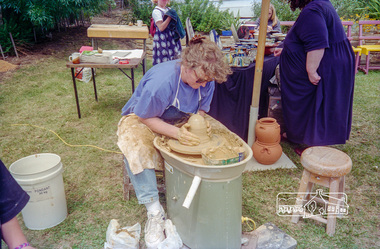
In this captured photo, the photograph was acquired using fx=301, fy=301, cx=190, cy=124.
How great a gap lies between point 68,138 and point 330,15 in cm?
331

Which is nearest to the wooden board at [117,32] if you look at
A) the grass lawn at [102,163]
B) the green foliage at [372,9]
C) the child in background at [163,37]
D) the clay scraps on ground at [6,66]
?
the grass lawn at [102,163]

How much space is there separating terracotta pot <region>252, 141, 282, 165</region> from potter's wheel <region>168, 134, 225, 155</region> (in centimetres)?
120

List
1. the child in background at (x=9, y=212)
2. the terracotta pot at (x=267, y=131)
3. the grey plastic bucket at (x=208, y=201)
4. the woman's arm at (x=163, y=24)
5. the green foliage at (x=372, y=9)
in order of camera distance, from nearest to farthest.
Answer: the child in background at (x=9, y=212) < the grey plastic bucket at (x=208, y=201) < the terracotta pot at (x=267, y=131) < the woman's arm at (x=163, y=24) < the green foliage at (x=372, y=9)

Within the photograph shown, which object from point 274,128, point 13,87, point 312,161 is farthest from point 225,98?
point 13,87

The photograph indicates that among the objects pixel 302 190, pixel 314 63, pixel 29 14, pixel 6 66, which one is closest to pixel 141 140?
pixel 302 190

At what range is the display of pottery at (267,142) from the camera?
3057mm

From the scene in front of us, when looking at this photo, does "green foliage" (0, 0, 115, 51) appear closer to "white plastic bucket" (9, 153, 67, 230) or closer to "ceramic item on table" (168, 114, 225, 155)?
"white plastic bucket" (9, 153, 67, 230)

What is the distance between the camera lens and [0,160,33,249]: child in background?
3.93ft

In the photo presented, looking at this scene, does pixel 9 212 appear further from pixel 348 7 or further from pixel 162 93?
pixel 348 7

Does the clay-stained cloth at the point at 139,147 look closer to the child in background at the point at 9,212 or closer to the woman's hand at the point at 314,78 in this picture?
the child in background at the point at 9,212

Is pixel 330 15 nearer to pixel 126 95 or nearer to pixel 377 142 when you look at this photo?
pixel 377 142

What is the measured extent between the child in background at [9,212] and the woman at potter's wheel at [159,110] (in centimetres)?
89

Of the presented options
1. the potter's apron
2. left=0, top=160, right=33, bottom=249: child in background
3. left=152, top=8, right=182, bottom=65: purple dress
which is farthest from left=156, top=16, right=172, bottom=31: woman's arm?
left=0, top=160, right=33, bottom=249: child in background

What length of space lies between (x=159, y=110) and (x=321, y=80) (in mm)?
1851
